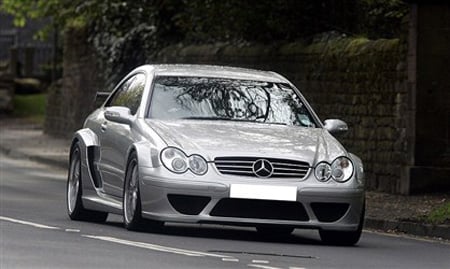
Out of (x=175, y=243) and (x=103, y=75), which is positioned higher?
(x=175, y=243)

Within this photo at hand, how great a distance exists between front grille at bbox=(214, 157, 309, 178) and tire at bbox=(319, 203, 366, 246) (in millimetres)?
701

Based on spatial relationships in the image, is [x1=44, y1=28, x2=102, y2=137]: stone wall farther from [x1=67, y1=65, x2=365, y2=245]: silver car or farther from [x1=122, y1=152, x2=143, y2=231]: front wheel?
[x1=122, y1=152, x2=143, y2=231]: front wheel

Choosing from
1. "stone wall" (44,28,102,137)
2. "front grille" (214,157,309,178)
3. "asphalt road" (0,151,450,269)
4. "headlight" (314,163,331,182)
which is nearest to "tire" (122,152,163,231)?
"asphalt road" (0,151,450,269)

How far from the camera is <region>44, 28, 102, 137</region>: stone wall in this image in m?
35.4

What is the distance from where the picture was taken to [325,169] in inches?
526

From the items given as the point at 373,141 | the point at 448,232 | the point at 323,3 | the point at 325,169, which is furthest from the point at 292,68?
the point at 325,169

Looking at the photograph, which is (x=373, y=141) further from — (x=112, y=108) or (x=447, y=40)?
(x=112, y=108)

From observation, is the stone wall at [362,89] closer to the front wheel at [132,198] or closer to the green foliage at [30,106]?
the front wheel at [132,198]

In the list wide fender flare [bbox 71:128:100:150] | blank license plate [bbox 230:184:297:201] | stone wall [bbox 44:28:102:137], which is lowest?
stone wall [bbox 44:28:102:137]

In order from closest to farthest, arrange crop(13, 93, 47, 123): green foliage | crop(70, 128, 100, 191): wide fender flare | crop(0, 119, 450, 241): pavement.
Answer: crop(70, 128, 100, 191): wide fender flare
crop(0, 119, 450, 241): pavement
crop(13, 93, 47, 123): green foliage

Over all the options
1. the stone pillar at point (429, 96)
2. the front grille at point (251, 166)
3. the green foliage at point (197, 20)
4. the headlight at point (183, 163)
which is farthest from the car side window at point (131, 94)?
the green foliage at point (197, 20)

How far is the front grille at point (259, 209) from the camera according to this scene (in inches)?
518

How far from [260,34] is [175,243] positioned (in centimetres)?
1345

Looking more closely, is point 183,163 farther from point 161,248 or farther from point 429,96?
point 429,96
